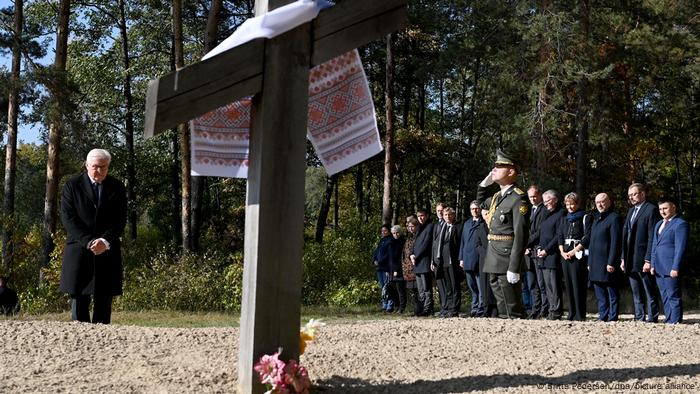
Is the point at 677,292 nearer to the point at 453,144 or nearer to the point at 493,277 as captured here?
the point at 493,277

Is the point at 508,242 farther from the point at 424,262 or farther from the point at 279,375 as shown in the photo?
the point at 424,262

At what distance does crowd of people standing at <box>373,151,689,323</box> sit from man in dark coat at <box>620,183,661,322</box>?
1cm

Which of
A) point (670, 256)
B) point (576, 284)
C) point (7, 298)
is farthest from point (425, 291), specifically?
point (7, 298)

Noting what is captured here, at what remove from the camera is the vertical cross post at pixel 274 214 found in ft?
13.6

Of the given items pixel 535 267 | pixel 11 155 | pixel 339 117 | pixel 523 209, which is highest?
pixel 11 155

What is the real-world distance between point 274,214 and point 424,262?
9169mm

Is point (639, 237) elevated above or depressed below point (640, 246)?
above

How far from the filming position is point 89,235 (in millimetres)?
6691

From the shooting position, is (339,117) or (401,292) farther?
(401,292)

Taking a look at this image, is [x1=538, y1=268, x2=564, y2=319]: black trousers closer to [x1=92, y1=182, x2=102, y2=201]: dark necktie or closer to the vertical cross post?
[x1=92, y1=182, x2=102, y2=201]: dark necktie

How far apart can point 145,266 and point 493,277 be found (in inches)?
417

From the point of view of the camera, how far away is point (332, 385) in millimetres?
4758

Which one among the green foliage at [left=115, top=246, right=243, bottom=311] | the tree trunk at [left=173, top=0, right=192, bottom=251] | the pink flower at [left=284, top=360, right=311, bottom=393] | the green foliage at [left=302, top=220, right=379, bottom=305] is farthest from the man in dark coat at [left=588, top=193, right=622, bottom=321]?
the tree trunk at [left=173, top=0, right=192, bottom=251]

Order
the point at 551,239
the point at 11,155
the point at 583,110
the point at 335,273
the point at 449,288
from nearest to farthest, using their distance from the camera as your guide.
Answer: the point at 551,239
the point at 449,288
the point at 335,273
the point at 583,110
the point at 11,155
